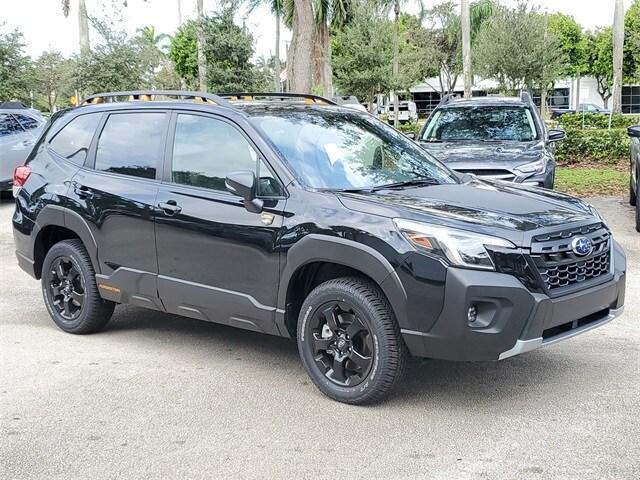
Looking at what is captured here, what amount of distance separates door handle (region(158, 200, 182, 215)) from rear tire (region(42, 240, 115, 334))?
971 millimetres

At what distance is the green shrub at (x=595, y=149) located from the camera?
18.8m

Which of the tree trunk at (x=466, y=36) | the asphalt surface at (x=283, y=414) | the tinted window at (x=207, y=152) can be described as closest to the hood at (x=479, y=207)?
the tinted window at (x=207, y=152)

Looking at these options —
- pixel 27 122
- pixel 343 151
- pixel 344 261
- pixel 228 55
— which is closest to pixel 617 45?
pixel 228 55

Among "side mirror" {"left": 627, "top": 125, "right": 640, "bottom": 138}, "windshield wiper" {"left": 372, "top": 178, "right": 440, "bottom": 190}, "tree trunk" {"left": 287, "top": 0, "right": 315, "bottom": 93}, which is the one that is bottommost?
"windshield wiper" {"left": 372, "top": 178, "right": 440, "bottom": 190}

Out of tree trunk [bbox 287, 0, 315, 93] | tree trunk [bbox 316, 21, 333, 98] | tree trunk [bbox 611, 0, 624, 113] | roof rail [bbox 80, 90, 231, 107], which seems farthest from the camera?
tree trunk [bbox 611, 0, 624, 113]

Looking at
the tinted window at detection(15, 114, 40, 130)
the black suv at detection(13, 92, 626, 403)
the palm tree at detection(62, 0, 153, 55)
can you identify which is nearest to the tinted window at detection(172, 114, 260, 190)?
the black suv at detection(13, 92, 626, 403)

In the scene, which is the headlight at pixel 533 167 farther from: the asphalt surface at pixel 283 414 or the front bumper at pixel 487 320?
the front bumper at pixel 487 320

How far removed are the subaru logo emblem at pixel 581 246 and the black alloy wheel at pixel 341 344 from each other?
4.03 ft

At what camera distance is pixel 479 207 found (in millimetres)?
4523

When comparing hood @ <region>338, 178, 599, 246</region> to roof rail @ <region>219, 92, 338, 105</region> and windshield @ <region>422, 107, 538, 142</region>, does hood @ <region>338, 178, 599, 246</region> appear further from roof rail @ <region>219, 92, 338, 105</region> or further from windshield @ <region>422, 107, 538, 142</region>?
windshield @ <region>422, 107, 538, 142</region>

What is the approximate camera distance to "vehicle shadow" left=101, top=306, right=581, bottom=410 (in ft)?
15.4

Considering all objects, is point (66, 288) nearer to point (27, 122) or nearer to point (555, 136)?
point (555, 136)

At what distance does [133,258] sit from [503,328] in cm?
269

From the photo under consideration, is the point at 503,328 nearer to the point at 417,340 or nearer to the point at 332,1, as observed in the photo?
the point at 417,340
